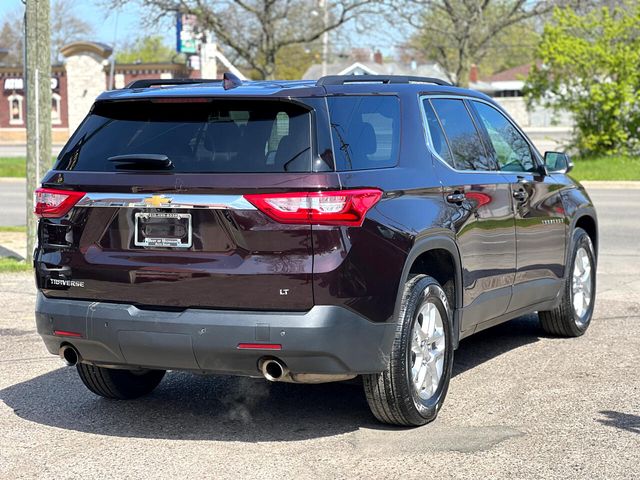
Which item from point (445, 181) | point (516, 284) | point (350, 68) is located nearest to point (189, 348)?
point (445, 181)

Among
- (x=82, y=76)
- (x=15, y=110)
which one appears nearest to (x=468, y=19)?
(x=82, y=76)

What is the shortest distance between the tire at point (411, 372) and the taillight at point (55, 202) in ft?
5.67

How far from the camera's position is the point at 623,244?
14.0 meters

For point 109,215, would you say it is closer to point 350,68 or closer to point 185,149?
point 185,149

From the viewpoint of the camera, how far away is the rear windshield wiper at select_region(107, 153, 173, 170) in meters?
5.34

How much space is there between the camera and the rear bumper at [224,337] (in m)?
5.06

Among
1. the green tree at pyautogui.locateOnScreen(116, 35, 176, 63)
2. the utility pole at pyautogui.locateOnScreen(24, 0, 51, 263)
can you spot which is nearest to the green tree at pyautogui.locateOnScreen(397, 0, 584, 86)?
the utility pole at pyautogui.locateOnScreen(24, 0, 51, 263)

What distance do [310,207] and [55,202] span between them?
Result: 1409 millimetres

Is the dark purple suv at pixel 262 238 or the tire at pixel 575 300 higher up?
the dark purple suv at pixel 262 238

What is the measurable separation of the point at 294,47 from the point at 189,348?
66.7 metres

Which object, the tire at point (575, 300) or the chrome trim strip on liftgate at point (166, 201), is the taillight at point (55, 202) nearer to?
the chrome trim strip on liftgate at point (166, 201)

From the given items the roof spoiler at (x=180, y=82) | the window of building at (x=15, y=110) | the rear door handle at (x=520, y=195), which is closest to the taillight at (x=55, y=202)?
the roof spoiler at (x=180, y=82)

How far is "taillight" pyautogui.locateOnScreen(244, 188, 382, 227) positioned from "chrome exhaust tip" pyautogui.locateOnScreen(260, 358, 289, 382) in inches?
26.5

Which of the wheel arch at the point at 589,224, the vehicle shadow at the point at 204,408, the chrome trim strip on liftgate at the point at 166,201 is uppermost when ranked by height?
the chrome trim strip on liftgate at the point at 166,201
